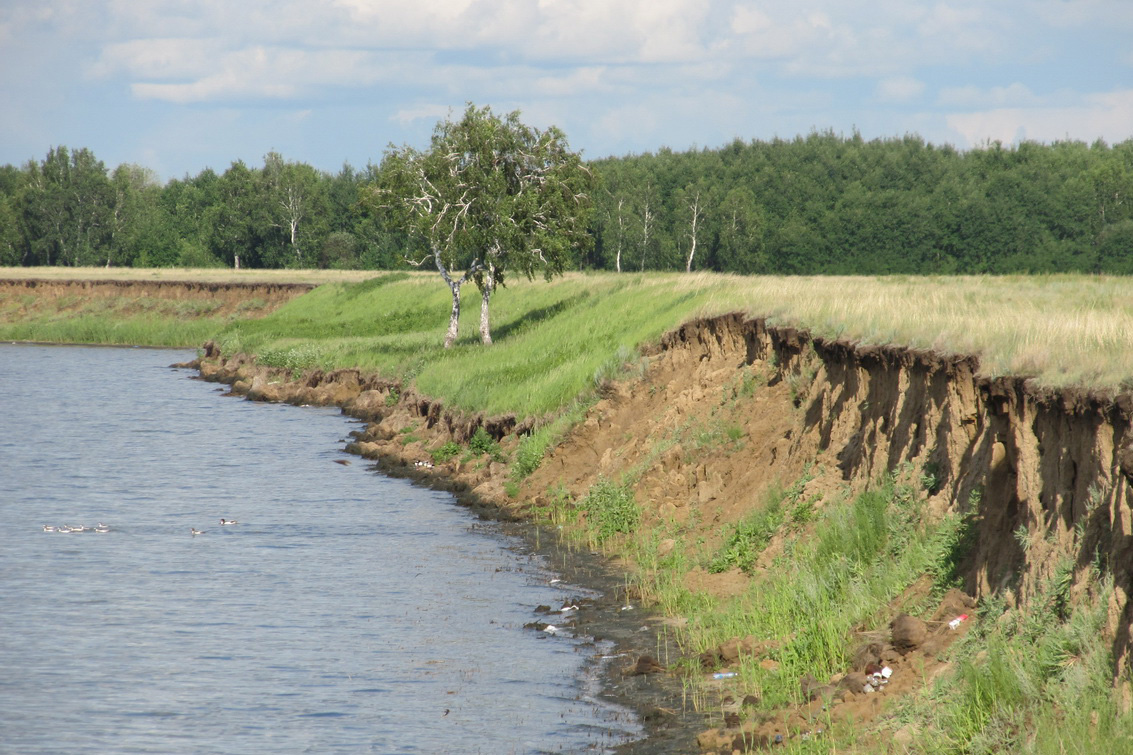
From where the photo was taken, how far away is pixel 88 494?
32500 mm

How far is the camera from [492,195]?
50.1m

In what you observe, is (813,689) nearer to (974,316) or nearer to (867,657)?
(867,657)

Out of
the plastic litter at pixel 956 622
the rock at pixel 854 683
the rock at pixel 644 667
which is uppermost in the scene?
the plastic litter at pixel 956 622

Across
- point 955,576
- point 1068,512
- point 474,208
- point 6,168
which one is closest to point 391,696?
point 955,576

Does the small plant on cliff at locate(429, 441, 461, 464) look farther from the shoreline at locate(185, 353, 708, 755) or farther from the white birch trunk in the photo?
the white birch trunk

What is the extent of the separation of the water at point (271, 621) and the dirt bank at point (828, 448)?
212cm

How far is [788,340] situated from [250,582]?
1138cm

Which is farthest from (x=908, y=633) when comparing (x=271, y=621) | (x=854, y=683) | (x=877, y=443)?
(x=271, y=621)

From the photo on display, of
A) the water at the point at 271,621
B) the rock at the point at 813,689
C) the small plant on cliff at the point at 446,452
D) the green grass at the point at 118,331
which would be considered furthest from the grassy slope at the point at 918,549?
the green grass at the point at 118,331

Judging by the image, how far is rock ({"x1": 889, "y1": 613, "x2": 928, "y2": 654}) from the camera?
13703mm

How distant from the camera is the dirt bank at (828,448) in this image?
1238cm

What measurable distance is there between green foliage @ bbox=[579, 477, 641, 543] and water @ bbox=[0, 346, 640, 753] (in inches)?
69.3

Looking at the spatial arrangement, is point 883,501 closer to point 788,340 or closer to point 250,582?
point 788,340

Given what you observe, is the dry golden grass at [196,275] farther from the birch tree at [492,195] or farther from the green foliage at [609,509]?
the green foliage at [609,509]
